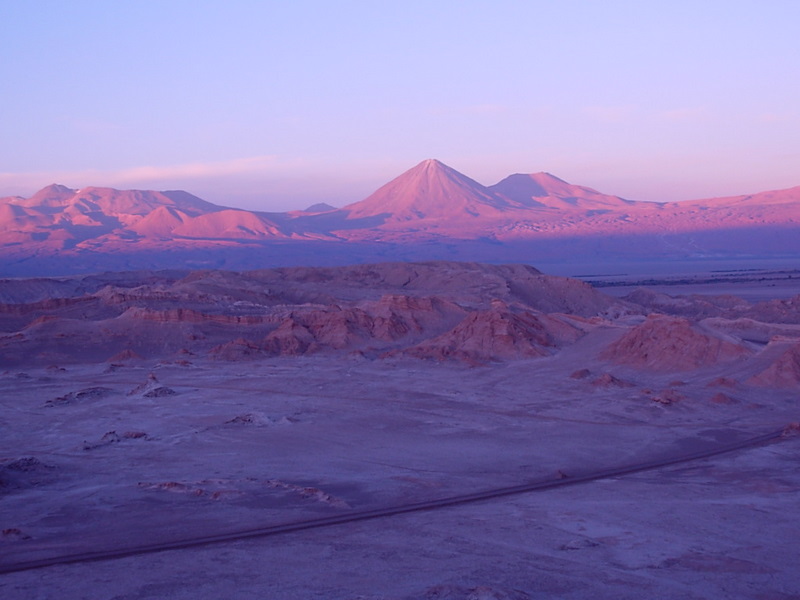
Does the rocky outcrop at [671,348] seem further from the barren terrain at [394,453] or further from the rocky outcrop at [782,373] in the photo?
the rocky outcrop at [782,373]

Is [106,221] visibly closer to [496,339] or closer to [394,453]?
[496,339]

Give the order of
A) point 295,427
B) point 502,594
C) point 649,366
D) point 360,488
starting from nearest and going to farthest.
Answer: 1. point 502,594
2. point 360,488
3. point 295,427
4. point 649,366

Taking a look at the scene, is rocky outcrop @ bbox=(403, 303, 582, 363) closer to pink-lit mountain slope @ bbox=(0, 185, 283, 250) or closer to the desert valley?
the desert valley

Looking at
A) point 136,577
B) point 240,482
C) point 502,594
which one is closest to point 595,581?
point 502,594

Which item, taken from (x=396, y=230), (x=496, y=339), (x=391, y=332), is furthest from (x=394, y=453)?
(x=396, y=230)

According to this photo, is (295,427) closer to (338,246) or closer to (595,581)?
(595,581)

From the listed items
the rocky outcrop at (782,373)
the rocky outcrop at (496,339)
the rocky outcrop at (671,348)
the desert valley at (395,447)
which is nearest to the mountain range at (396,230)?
the desert valley at (395,447)

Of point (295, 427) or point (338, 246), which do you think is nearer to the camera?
point (295, 427)
